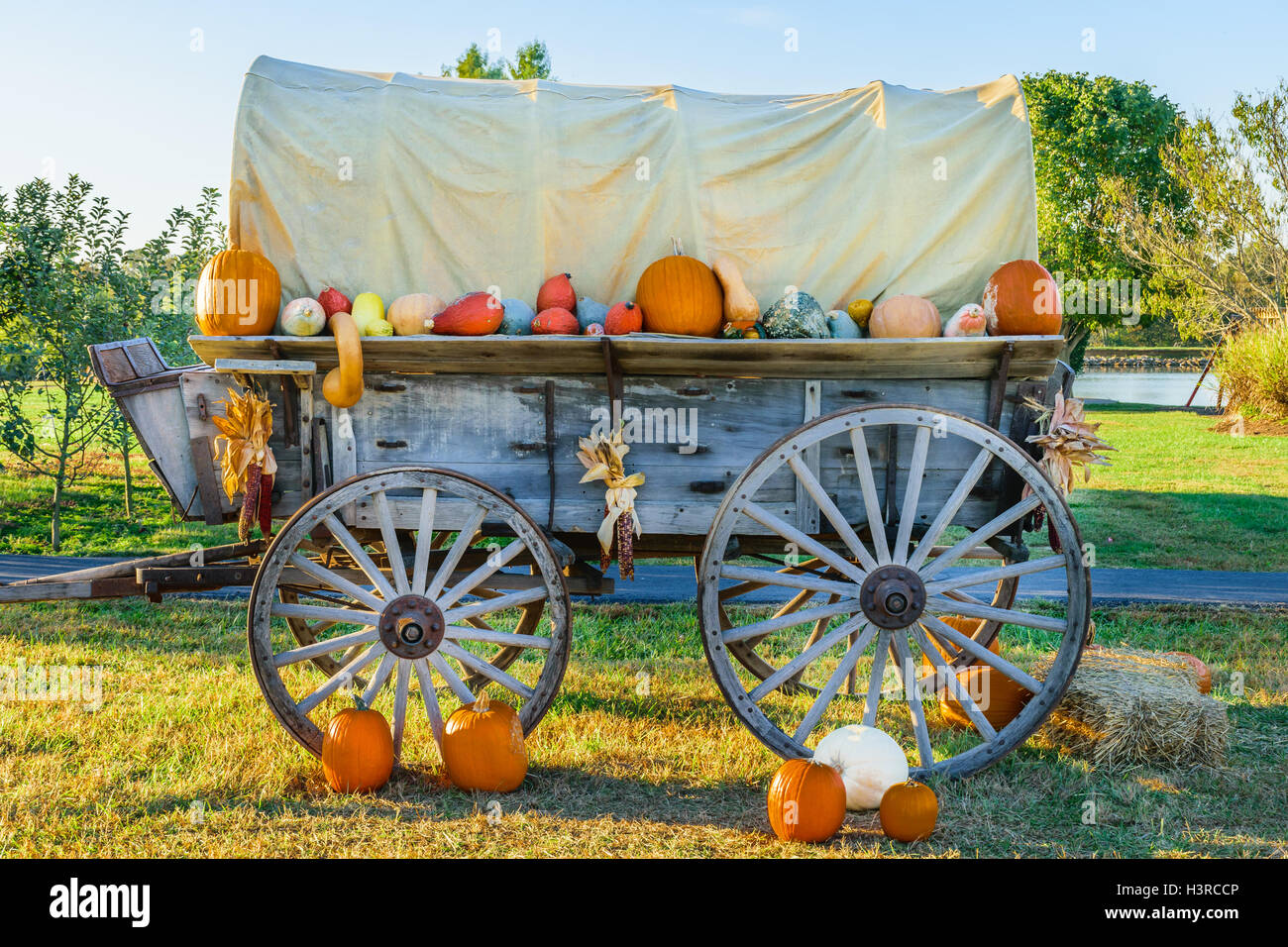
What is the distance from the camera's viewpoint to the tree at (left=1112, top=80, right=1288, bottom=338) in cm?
2139

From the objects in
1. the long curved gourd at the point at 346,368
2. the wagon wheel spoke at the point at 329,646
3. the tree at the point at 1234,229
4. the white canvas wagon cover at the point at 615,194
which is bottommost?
the wagon wheel spoke at the point at 329,646

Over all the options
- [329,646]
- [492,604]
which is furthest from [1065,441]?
[329,646]

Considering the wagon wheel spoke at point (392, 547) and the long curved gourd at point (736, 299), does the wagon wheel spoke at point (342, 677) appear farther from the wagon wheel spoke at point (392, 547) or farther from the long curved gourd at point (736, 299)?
the long curved gourd at point (736, 299)

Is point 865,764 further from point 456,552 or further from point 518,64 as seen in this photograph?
point 518,64

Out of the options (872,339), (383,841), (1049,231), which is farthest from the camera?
(1049,231)

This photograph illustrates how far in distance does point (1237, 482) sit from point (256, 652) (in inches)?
533

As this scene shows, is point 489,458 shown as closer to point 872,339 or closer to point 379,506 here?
point 379,506

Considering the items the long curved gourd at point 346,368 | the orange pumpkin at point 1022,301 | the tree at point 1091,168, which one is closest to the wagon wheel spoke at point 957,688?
the orange pumpkin at point 1022,301

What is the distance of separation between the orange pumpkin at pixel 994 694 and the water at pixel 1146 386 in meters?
18.6

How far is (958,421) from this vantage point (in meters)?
3.89

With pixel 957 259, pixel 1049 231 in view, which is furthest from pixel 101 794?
pixel 1049 231

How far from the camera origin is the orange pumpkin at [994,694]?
14.8 feet

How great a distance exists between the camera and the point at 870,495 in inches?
154

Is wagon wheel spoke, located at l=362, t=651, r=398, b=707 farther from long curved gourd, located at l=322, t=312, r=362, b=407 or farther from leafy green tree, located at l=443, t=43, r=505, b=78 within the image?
leafy green tree, located at l=443, t=43, r=505, b=78
